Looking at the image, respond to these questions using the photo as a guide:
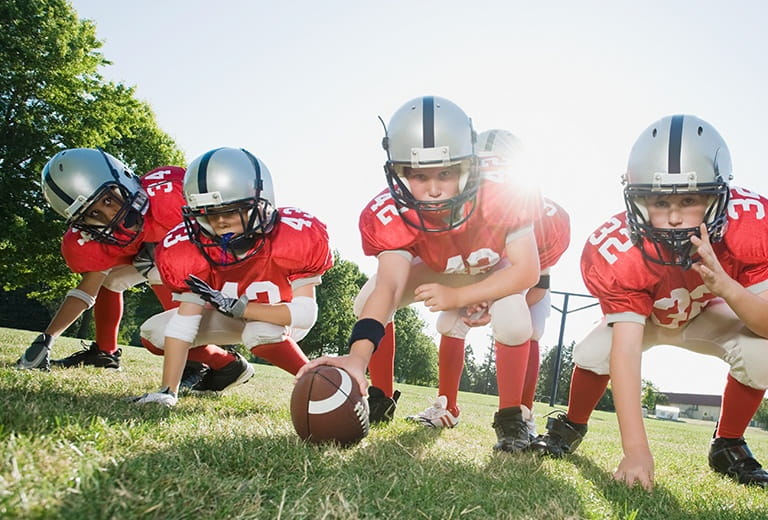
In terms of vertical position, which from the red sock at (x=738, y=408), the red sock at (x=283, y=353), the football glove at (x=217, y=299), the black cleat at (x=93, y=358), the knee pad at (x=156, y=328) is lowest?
the black cleat at (x=93, y=358)

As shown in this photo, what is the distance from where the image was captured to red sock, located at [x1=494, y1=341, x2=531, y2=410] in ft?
10.8

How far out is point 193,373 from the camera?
14.6 feet

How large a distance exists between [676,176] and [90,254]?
4047 millimetres

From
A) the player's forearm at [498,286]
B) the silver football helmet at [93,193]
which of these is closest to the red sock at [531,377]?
the player's forearm at [498,286]

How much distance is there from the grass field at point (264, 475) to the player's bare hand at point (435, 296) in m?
0.68

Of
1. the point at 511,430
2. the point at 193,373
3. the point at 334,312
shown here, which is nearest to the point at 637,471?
the point at 511,430

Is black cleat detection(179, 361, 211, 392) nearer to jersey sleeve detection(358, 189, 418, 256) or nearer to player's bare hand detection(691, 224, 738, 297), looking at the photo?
jersey sleeve detection(358, 189, 418, 256)

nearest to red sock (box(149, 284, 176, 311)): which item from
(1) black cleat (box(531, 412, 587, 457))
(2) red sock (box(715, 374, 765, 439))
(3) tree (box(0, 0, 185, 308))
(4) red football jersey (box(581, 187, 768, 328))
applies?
(1) black cleat (box(531, 412, 587, 457))

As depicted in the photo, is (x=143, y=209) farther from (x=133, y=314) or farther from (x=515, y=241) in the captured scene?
(x=133, y=314)

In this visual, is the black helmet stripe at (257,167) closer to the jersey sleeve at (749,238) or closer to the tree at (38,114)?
→ the jersey sleeve at (749,238)

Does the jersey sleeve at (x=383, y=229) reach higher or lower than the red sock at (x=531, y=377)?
higher

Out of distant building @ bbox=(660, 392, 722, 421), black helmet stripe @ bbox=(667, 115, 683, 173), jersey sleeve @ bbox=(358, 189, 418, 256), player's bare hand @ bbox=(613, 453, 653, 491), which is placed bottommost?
distant building @ bbox=(660, 392, 722, 421)

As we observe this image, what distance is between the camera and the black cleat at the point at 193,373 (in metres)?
4.38

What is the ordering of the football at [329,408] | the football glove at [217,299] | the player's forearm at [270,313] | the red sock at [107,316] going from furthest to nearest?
the red sock at [107,316] → the player's forearm at [270,313] → the football glove at [217,299] → the football at [329,408]
